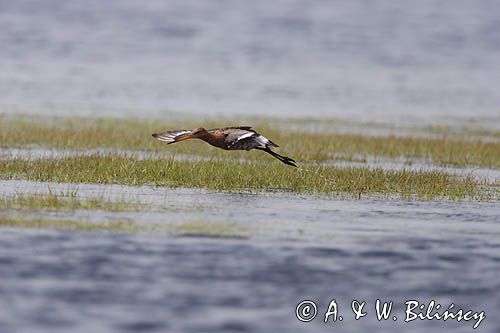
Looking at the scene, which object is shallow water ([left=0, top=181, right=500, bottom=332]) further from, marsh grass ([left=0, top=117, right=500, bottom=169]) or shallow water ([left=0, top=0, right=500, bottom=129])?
shallow water ([left=0, top=0, right=500, bottom=129])

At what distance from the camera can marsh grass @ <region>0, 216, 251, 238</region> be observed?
1505 cm

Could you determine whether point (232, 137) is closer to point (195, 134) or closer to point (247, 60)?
point (195, 134)

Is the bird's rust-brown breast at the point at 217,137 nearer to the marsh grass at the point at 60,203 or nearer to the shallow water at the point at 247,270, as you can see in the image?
the shallow water at the point at 247,270

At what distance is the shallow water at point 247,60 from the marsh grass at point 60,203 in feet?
54.6

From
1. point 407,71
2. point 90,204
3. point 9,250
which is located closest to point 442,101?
point 407,71

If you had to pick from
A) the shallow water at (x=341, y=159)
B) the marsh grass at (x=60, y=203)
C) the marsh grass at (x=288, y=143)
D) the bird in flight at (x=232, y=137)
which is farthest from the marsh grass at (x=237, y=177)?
the marsh grass at (x=288, y=143)

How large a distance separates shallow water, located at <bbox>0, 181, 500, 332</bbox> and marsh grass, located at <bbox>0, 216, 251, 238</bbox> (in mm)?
198

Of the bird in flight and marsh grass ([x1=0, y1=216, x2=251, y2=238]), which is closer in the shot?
marsh grass ([x1=0, y1=216, x2=251, y2=238])

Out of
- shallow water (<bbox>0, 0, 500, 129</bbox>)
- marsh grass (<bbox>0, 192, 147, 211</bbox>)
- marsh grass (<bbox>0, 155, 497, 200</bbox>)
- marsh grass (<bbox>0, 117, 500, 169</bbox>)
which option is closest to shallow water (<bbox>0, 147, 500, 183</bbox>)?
marsh grass (<bbox>0, 117, 500, 169</bbox>)

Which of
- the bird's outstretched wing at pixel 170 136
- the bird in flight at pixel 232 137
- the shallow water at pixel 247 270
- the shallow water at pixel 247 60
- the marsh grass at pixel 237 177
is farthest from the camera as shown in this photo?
the shallow water at pixel 247 60

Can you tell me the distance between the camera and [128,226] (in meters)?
15.4

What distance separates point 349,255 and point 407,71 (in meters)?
37.9

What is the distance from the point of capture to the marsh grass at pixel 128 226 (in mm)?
15055

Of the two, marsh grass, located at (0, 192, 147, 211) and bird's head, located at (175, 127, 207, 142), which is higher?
bird's head, located at (175, 127, 207, 142)
